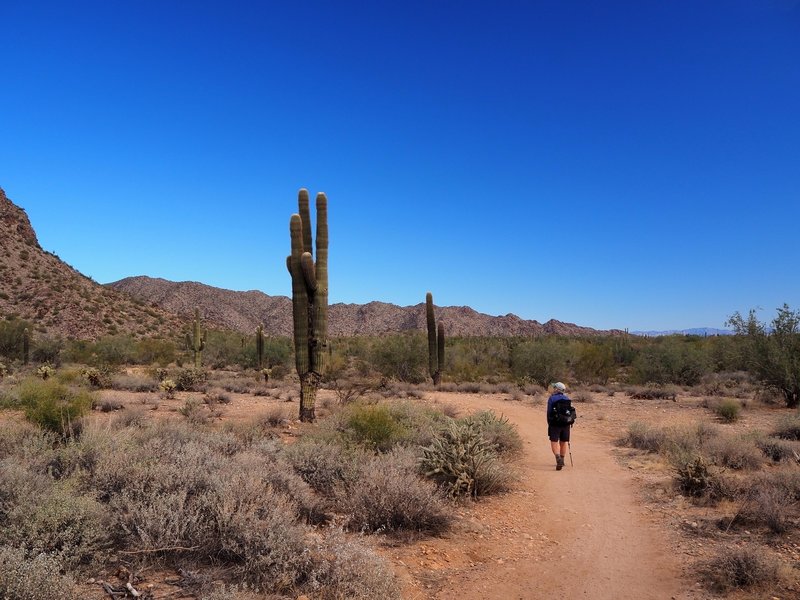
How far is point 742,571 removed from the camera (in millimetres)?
5113

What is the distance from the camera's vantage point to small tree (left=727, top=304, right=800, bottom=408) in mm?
18562

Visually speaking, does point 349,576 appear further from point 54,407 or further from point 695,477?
point 54,407

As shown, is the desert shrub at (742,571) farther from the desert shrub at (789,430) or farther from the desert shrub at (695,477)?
the desert shrub at (789,430)

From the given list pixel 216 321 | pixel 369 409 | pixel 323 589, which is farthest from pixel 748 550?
pixel 216 321

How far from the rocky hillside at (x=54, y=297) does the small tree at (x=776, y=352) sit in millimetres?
43431

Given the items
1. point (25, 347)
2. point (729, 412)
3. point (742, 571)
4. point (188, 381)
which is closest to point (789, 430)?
point (729, 412)

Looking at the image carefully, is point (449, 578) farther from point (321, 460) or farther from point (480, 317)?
point (480, 317)

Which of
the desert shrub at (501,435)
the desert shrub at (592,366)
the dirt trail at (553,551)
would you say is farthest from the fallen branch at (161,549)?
the desert shrub at (592,366)

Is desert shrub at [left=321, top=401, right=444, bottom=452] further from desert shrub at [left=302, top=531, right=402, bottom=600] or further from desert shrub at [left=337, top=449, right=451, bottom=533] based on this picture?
desert shrub at [left=302, top=531, right=402, bottom=600]

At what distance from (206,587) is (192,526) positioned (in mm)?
845

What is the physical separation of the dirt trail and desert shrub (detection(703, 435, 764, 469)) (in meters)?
1.82

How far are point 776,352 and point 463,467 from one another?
1668cm

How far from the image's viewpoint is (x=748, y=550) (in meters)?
5.26

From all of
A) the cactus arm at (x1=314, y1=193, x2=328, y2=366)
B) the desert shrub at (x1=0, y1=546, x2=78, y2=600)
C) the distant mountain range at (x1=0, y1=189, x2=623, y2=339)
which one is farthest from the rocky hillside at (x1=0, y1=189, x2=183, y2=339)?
the desert shrub at (x1=0, y1=546, x2=78, y2=600)
